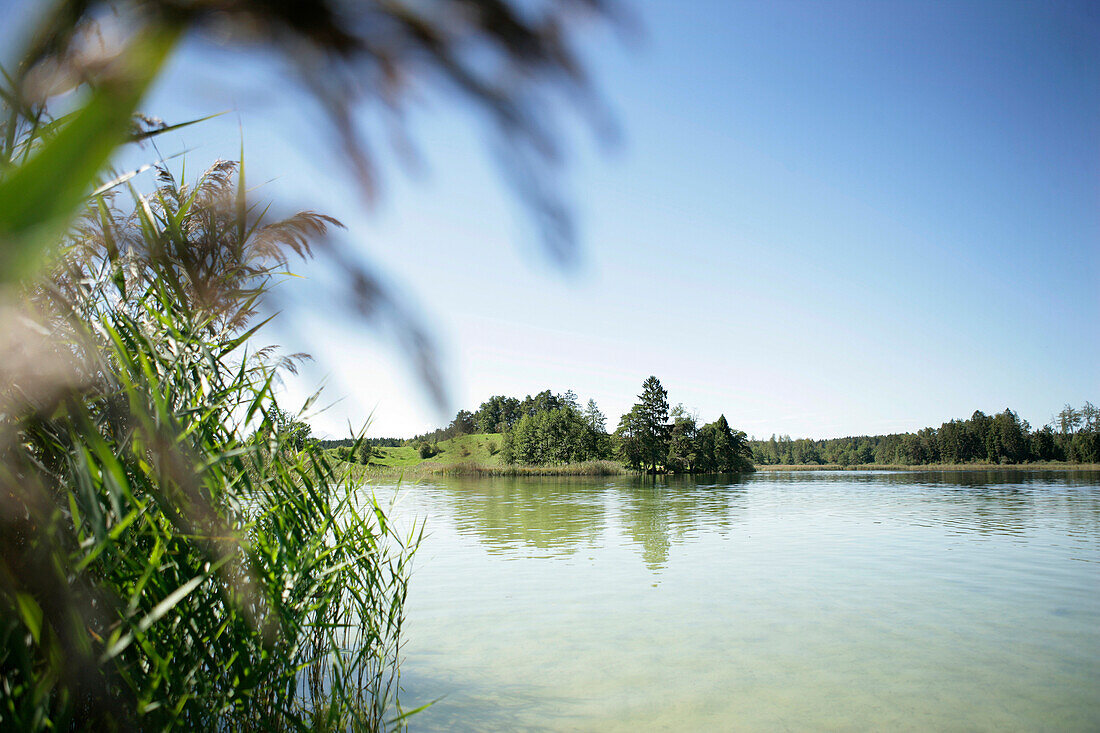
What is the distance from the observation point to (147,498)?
6.30 ft

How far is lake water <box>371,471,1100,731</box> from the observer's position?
14.2 ft

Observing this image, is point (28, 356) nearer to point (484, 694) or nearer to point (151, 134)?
point (151, 134)

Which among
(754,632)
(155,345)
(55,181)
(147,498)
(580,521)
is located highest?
(155,345)

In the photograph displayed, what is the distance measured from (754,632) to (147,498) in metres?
5.44

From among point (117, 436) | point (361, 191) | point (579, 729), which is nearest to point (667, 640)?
point (579, 729)

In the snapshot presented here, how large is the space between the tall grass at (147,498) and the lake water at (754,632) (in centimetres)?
199

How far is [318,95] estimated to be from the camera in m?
0.65

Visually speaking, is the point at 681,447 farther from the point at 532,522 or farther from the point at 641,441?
the point at 532,522

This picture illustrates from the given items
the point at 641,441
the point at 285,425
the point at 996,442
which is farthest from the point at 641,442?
the point at 285,425

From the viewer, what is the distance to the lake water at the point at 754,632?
4.33 meters

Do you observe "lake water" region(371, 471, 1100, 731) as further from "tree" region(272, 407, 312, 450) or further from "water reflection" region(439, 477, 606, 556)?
"tree" region(272, 407, 312, 450)

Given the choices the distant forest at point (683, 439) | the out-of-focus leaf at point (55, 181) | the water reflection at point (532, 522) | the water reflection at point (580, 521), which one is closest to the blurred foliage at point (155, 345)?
the out-of-focus leaf at point (55, 181)

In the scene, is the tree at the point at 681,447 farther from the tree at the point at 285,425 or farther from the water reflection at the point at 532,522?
the tree at the point at 285,425

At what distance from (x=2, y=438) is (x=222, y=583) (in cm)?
108
